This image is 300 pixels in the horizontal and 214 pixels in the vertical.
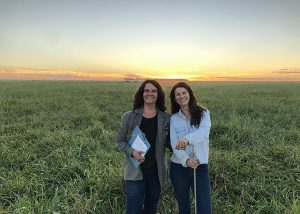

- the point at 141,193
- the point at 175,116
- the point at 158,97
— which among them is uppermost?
the point at 158,97

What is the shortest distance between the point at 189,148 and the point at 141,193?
784mm

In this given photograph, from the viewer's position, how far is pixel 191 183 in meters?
3.83

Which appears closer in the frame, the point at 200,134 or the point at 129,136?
the point at 200,134

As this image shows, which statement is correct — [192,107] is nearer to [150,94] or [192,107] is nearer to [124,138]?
[150,94]

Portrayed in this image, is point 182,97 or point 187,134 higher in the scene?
point 182,97

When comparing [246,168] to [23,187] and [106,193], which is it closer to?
[106,193]

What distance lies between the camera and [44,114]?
12555 mm

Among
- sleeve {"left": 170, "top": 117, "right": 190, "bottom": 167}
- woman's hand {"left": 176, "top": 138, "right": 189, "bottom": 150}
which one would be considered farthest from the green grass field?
woman's hand {"left": 176, "top": 138, "right": 189, "bottom": 150}

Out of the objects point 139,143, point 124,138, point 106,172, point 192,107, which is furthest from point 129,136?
point 106,172

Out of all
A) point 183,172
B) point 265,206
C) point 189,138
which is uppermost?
point 189,138

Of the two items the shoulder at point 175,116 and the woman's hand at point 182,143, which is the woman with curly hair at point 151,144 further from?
the woman's hand at point 182,143

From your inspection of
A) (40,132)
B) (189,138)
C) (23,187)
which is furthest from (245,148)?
(40,132)

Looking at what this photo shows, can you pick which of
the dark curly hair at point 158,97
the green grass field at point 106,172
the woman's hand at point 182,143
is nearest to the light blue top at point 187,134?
the woman's hand at point 182,143

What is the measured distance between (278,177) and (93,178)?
3154 millimetres
